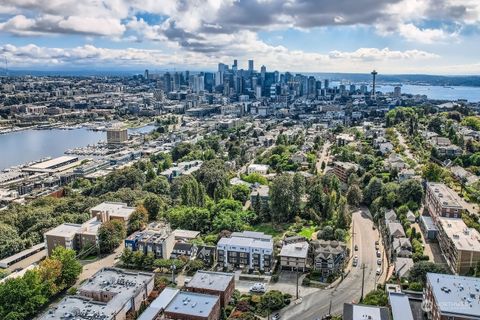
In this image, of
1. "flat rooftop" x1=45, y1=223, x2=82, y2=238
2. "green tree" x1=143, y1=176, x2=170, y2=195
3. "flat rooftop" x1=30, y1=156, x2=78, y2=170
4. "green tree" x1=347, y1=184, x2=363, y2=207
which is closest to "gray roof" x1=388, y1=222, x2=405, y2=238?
"green tree" x1=347, y1=184, x2=363, y2=207

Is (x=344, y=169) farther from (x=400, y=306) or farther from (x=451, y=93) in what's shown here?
(x=451, y=93)

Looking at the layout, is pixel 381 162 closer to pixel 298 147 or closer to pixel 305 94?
pixel 298 147

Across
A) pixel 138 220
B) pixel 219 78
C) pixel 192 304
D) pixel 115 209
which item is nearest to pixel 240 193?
pixel 138 220

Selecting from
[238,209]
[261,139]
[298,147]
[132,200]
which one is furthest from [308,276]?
[261,139]

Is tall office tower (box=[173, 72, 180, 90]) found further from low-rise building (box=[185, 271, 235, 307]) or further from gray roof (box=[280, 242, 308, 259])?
low-rise building (box=[185, 271, 235, 307])

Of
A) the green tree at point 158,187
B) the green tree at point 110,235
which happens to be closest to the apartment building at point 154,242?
the green tree at point 110,235

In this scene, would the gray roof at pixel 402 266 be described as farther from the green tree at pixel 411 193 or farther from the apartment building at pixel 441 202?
the green tree at pixel 411 193

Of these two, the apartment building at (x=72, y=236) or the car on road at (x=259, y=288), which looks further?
the apartment building at (x=72, y=236)
